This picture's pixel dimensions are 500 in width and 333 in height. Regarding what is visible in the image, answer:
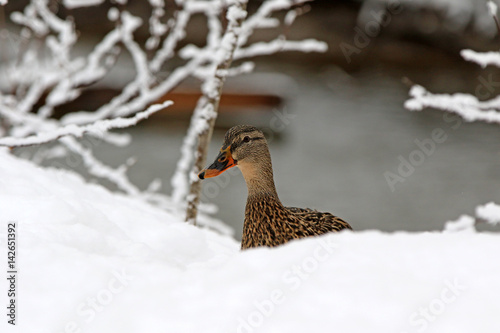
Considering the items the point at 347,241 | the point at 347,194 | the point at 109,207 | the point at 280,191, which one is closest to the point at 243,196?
the point at 280,191

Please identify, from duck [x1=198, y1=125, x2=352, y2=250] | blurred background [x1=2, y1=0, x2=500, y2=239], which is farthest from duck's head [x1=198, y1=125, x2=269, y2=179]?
blurred background [x1=2, y1=0, x2=500, y2=239]

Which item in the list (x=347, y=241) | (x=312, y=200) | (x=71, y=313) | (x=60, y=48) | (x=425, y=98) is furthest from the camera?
(x=312, y=200)

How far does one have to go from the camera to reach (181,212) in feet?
13.1

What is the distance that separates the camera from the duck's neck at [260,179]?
264 centimetres

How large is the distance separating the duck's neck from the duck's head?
0.02m

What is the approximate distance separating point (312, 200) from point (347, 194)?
23.3 inches

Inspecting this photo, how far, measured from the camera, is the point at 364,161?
27.6ft

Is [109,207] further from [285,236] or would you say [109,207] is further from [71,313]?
[71,313]

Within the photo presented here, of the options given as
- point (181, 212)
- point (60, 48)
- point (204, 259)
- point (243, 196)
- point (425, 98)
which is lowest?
point (243, 196)

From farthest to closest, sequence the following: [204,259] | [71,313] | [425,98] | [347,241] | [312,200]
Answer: [312,200], [425,98], [204,259], [347,241], [71,313]

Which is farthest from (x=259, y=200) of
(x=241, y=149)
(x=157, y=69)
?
(x=157, y=69)

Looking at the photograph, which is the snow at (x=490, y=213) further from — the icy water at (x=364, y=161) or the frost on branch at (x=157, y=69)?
the icy water at (x=364, y=161)

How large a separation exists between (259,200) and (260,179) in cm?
10

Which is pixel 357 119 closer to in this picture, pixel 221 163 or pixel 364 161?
pixel 364 161
